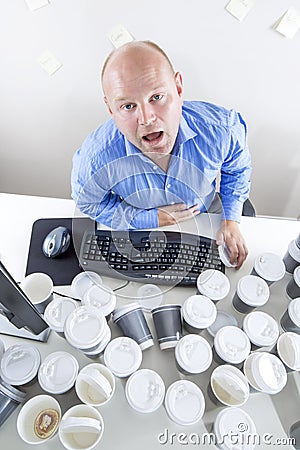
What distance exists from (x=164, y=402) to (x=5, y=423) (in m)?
0.30

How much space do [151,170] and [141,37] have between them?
37cm

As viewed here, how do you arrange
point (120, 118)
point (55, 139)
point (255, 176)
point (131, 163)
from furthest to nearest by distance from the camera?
→ 1. point (255, 176)
2. point (55, 139)
3. point (131, 163)
4. point (120, 118)

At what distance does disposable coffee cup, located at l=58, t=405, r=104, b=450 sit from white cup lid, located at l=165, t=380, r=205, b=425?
0.38 feet

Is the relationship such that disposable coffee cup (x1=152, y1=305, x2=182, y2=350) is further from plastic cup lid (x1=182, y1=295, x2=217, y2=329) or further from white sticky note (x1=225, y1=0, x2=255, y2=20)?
white sticky note (x1=225, y1=0, x2=255, y2=20)

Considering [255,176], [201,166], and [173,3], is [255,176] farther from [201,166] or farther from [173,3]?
[173,3]

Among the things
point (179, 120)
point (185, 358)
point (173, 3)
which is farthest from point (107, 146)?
point (185, 358)

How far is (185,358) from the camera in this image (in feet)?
1.99

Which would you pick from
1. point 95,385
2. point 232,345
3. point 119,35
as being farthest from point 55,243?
point 119,35

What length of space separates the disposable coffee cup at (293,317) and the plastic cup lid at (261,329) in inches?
1.7

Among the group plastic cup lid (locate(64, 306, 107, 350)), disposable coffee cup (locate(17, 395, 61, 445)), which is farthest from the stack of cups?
disposable coffee cup (locate(17, 395, 61, 445))

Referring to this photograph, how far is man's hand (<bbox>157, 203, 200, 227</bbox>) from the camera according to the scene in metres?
0.91

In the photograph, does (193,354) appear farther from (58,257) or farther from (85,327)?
(58,257)

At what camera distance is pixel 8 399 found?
604 mm

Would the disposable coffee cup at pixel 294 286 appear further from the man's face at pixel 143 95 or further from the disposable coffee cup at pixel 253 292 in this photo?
the man's face at pixel 143 95
